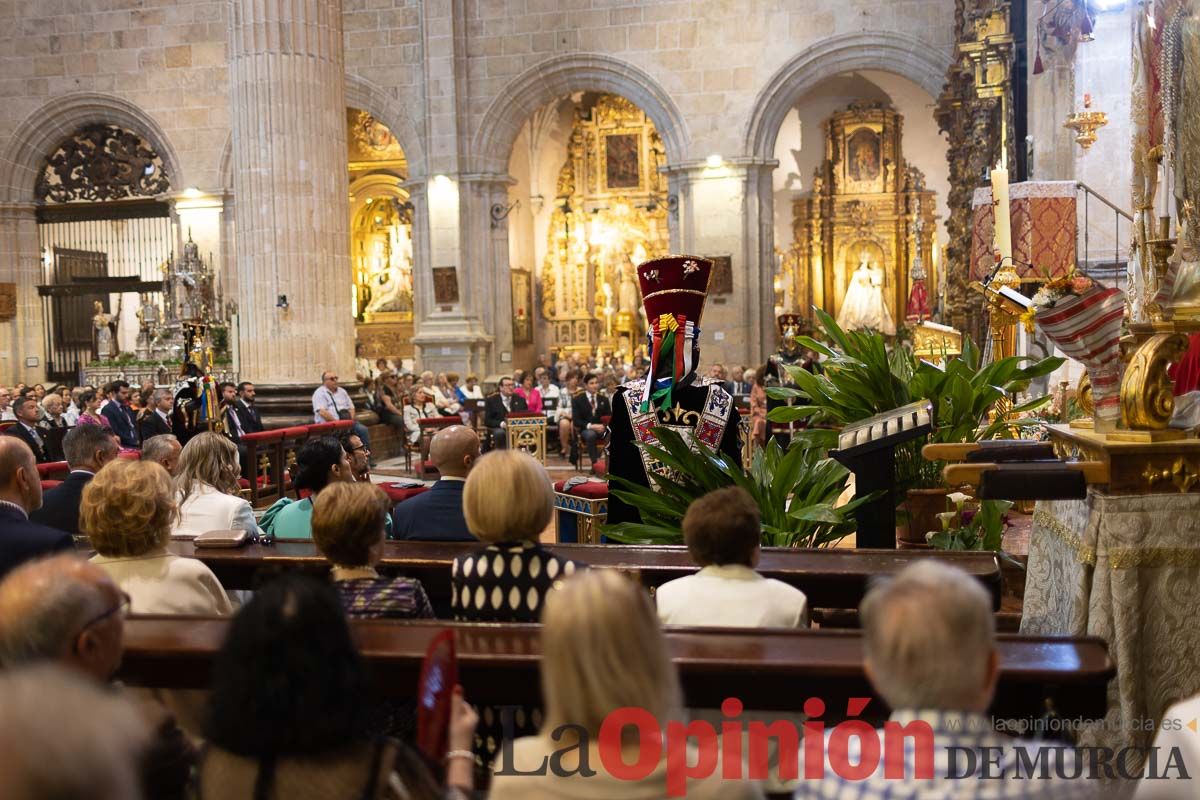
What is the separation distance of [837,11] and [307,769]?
54.8 feet

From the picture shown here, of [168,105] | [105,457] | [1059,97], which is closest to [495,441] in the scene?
[1059,97]

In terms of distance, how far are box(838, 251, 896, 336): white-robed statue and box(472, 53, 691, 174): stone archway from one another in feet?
15.6

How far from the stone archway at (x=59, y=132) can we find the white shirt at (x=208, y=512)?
15.8m

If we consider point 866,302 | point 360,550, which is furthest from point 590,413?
point 360,550

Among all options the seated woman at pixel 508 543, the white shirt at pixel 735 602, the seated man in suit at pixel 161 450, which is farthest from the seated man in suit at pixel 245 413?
the white shirt at pixel 735 602

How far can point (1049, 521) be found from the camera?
3156 mm

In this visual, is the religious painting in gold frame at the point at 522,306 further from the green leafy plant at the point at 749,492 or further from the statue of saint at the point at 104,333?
the green leafy plant at the point at 749,492

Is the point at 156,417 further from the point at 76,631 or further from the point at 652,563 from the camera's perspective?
the point at 76,631

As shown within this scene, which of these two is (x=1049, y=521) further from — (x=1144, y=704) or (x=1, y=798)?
(x=1, y=798)

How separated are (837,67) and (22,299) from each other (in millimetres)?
14319

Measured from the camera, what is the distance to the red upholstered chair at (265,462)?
958 cm

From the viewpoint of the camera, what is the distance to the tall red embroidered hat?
15.5 ft

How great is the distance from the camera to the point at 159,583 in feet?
9.36

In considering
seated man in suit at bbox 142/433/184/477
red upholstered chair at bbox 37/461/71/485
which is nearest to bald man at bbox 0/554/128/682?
seated man in suit at bbox 142/433/184/477
